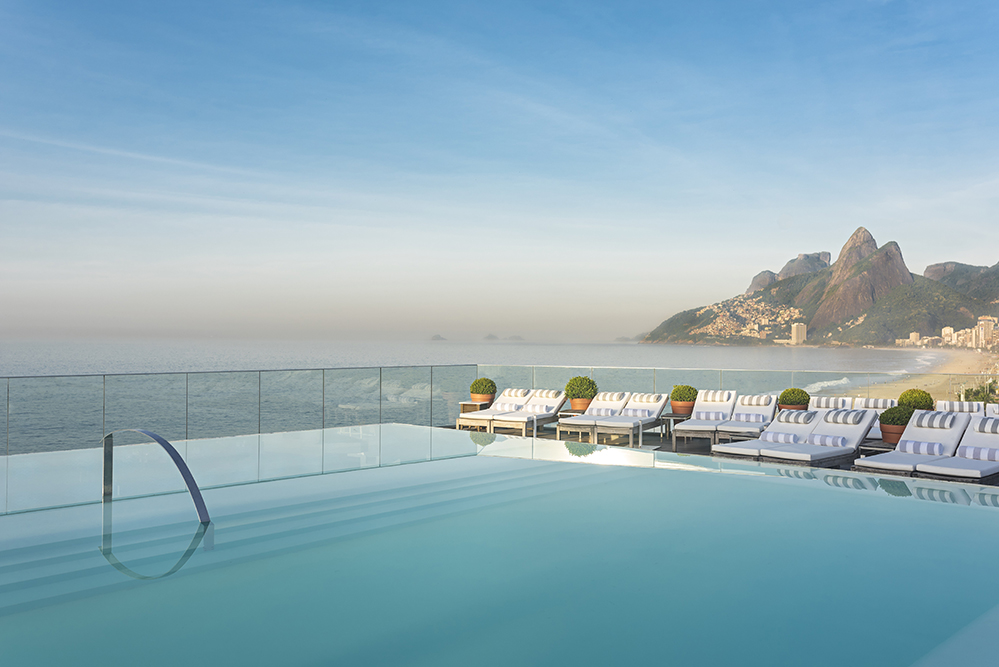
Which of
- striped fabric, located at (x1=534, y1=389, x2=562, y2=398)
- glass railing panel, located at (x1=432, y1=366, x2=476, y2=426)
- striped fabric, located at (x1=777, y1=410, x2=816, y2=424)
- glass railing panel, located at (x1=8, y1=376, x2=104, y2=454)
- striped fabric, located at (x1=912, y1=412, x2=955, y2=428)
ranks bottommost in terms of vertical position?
glass railing panel, located at (x1=8, y1=376, x2=104, y2=454)

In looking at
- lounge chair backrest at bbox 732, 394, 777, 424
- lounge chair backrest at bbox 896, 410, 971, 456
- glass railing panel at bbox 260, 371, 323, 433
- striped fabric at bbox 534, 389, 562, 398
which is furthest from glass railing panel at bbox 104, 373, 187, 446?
lounge chair backrest at bbox 896, 410, 971, 456

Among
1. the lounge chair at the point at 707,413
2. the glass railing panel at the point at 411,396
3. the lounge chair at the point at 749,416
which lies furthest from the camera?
the glass railing panel at the point at 411,396

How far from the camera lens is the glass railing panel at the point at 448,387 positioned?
12898mm

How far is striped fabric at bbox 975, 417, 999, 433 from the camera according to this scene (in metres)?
6.70

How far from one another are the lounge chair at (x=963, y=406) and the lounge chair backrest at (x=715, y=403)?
2487 millimetres

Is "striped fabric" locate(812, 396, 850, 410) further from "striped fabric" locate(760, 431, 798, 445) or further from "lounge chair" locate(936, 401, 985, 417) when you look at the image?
"striped fabric" locate(760, 431, 798, 445)

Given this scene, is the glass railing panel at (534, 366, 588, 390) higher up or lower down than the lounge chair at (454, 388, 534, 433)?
higher up

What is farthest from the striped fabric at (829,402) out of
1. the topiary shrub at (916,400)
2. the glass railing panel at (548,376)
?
the glass railing panel at (548,376)

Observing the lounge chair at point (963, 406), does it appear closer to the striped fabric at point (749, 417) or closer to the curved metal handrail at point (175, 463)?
the striped fabric at point (749, 417)

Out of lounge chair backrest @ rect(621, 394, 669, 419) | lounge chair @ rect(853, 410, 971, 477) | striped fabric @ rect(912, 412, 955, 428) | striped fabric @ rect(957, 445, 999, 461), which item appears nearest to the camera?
lounge chair @ rect(853, 410, 971, 477)

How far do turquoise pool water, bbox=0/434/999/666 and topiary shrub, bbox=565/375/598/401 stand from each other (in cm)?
502

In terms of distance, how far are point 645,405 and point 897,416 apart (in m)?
3.25

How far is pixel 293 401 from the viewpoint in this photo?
167 ft

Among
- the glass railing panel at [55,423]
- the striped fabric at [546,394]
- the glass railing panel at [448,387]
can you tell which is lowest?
the glass railing panel at [55,423]
